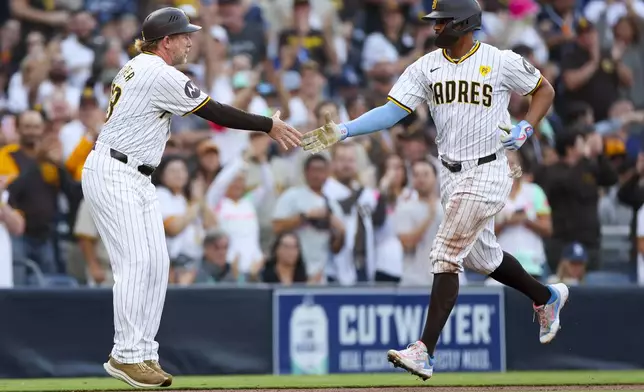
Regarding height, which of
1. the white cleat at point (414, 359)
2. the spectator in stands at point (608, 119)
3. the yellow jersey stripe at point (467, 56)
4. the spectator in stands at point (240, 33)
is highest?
the spectator in stands at point (240, 33)

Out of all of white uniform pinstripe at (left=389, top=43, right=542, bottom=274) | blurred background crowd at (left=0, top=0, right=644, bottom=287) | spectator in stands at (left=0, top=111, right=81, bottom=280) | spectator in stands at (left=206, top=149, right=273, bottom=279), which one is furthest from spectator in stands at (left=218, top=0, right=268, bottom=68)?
white uniform pinstripe at (left=389, top=43, right=542, bottom=274)

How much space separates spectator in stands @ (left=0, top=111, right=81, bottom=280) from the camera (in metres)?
10.3

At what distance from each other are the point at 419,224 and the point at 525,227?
0.95 metres

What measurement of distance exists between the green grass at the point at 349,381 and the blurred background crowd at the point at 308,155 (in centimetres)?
139

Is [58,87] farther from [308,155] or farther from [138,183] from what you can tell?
[138,183]

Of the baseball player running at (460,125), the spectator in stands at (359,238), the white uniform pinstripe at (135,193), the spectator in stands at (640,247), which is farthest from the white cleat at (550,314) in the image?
the spectator in stands at (640,247)

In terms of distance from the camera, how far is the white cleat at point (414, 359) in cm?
657

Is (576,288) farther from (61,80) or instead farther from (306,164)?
(61,80)

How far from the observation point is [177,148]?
11.2m

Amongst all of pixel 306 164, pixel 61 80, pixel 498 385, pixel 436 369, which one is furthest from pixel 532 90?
pixel 61 80

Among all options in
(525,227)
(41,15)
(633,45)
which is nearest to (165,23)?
(525,227)

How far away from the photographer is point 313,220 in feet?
34.4

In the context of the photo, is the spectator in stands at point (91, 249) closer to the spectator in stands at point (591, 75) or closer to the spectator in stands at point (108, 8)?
the spectator in stands at point (108, 8)

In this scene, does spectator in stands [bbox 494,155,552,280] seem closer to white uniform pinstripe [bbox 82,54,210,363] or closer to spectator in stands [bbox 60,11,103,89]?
white uniform pinstripe [bbox 82,54,210,363]
